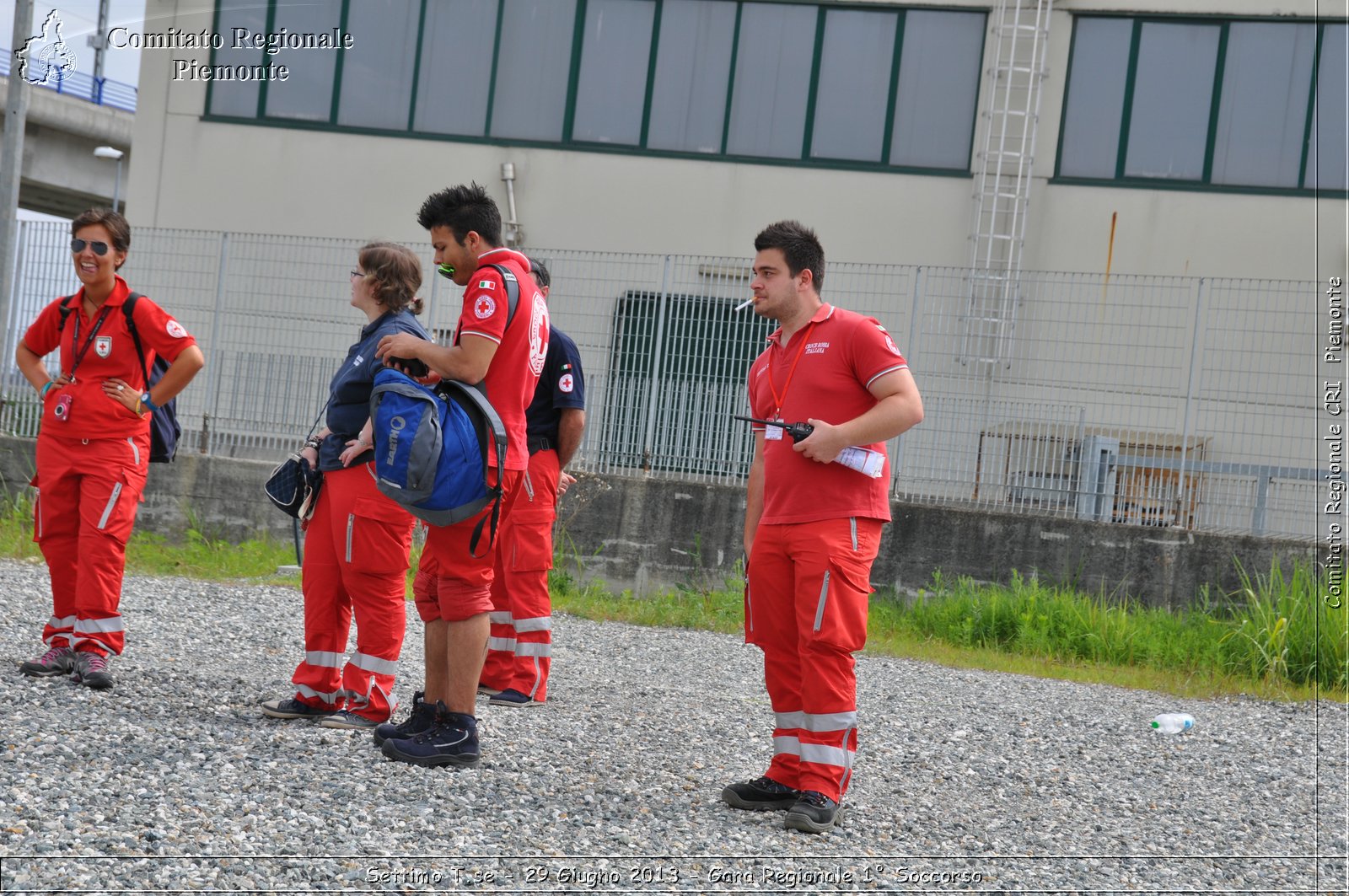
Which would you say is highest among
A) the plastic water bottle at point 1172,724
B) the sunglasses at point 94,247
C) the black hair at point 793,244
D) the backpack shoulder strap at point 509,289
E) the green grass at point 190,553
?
the black hair at point 793,244

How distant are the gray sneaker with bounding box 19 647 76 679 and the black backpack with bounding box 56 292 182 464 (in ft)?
2.97

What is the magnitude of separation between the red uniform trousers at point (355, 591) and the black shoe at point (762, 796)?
1469 mm

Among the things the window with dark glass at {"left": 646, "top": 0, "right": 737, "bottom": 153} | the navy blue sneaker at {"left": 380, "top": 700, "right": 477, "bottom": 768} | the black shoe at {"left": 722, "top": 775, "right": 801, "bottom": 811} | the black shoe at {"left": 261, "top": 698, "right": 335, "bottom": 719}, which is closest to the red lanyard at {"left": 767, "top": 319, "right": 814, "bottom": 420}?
the black shoe at {"left": 722, "top": 775, "right": 801, "bottom": 811}

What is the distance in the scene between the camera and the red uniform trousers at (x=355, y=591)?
185 inches

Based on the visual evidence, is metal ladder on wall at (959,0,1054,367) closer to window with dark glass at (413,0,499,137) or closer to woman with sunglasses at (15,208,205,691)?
window with dark glass at (413,0,499,137)

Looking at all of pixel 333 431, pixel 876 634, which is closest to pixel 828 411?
pixel 333 431

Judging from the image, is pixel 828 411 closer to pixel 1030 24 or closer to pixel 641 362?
pixel 641 362

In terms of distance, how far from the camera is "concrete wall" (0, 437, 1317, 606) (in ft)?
32.9

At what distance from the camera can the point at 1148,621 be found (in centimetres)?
959

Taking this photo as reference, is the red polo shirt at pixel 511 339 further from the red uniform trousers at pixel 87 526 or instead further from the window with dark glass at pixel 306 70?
the window with dark glass at pixel 306 70

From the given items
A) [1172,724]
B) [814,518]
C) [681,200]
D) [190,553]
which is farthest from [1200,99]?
[814,518]

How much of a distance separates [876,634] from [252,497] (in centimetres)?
576

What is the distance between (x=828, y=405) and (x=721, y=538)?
6.43 metres

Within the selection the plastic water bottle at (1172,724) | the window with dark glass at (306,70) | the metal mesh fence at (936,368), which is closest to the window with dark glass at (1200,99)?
the metal mesh fence at (936,368)
